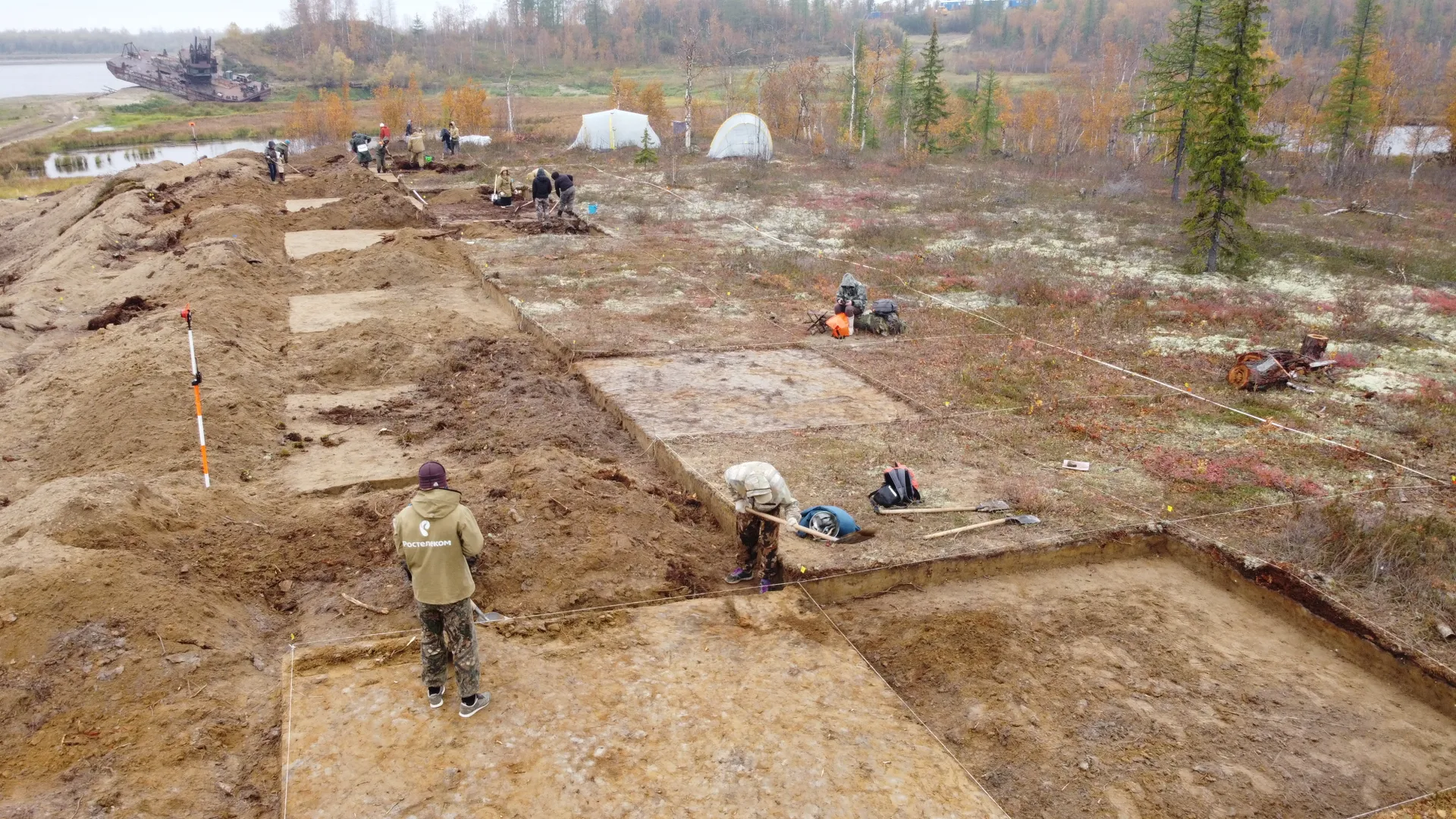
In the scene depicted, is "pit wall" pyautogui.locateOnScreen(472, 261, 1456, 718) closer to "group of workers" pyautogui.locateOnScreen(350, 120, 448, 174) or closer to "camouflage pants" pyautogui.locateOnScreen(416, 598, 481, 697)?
"camouflage pants" pyautogui.locateOnScreen(416, 598, 481, 697)

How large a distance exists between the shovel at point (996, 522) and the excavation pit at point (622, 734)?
1699 mm

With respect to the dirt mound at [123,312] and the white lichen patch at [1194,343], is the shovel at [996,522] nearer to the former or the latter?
the white lichen patch at [1194,343]

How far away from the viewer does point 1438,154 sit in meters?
36.8

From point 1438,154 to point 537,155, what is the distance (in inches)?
1435

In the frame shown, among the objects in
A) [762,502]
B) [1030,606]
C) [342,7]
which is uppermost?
[342,7]

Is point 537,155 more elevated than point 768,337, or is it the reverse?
point 537,155

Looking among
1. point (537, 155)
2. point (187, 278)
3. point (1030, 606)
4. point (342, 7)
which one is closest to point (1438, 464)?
point (1030, 606)

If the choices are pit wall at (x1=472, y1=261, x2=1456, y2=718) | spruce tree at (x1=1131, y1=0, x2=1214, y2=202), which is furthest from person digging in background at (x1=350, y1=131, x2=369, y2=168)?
pit wall at (x1=472, y1=261, x2=1456, y2=718)

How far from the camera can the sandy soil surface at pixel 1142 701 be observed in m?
5.52

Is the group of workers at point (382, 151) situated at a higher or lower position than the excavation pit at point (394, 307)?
higher

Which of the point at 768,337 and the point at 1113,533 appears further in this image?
the point at 768,337

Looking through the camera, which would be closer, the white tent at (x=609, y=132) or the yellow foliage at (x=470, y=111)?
the white tent at (x=609, y=132)

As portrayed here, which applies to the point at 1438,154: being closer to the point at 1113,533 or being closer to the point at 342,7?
the point at 1113,533

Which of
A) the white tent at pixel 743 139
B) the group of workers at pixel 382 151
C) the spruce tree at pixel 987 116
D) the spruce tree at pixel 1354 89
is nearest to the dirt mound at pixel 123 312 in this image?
the group of workers at pixel 382 151
